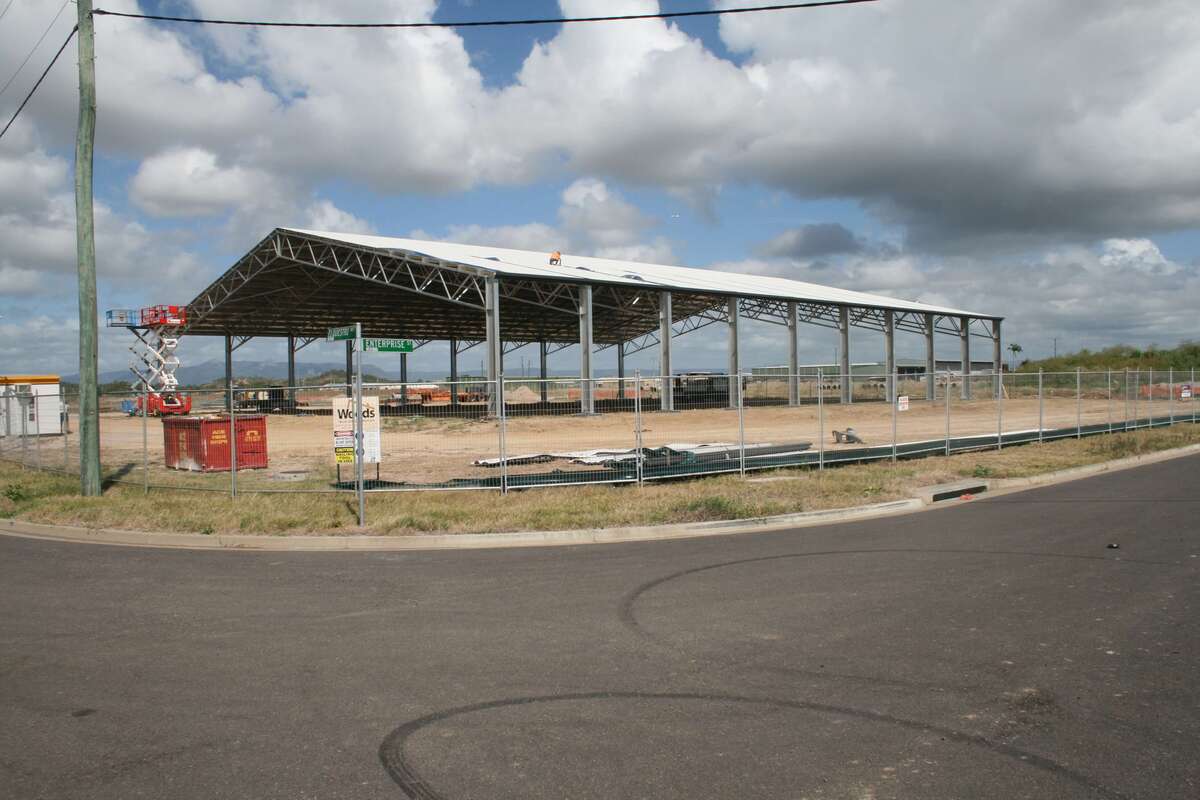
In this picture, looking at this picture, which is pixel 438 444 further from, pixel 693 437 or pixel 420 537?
pixel 693 437

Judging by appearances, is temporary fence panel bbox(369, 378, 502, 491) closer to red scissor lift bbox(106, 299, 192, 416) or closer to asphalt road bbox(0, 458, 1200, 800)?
asphalt road bbox(0, 458, 1200, 800)

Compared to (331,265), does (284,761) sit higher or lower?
lower

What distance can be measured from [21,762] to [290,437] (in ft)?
97.0

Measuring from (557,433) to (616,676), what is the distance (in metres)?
21.6

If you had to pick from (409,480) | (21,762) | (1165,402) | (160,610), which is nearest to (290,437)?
(409,480)

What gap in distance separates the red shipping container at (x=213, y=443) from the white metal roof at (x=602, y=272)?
18.0 meters

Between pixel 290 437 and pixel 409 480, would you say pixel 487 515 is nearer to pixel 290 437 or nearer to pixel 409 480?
pixel 409 480

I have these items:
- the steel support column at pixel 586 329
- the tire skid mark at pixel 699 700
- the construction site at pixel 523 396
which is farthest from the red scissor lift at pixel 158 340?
the tire skid mark at pixel 699 700

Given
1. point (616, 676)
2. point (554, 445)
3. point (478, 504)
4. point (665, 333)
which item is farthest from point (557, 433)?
point (616, 676)

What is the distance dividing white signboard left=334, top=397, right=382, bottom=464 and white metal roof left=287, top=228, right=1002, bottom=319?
995 inches

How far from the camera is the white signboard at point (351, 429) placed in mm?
13359

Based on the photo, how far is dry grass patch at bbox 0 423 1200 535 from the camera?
42.7 ft

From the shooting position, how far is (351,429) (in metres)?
13.5

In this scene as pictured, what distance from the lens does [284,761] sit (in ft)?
15.2
